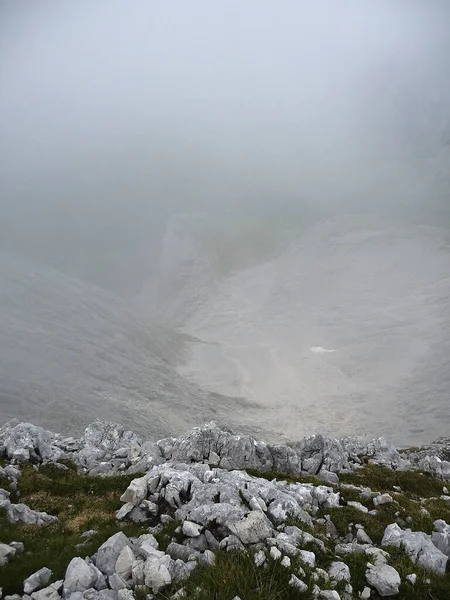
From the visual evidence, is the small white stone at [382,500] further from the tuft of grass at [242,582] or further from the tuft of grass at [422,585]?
the tuft of grass at [242,582]

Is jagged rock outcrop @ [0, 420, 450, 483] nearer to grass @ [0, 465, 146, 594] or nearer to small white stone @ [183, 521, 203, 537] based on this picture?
grass @ [0, 465, 146, 594]

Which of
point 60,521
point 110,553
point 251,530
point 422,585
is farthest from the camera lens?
point 60,521

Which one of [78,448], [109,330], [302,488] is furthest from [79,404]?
[302,488]

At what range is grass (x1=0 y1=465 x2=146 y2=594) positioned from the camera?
11.4 meters

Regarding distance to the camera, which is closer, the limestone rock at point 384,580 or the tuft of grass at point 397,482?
the limestone rock at point 384,580

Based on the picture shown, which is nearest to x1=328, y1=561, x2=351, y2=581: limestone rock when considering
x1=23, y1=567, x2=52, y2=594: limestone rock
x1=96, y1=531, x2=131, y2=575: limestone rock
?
x1=96, y1=531, x2=131, y2=575: limestone rock

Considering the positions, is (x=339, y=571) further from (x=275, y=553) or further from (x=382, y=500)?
(x=382, y=500)

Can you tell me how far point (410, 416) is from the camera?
12575cm

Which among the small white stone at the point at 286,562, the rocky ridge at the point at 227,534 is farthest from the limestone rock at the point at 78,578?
the small white stone at the point at 286,562

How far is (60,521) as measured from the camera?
16031mm

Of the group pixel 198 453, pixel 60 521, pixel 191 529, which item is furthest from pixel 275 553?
pixel 198 453

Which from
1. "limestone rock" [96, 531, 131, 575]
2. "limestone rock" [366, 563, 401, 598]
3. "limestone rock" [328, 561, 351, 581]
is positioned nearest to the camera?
"limestone rock" [366, 563, 401, 598]

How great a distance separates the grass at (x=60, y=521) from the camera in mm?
11430

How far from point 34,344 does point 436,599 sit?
163 metres
